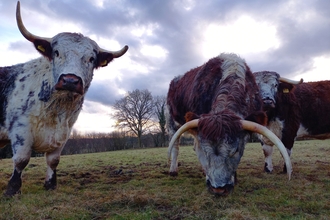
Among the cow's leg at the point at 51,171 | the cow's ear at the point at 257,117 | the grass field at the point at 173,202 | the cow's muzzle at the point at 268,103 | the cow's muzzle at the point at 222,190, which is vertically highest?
the cow's muzzle at the point at 268,103

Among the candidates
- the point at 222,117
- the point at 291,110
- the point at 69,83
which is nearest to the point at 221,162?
the point at 222,117

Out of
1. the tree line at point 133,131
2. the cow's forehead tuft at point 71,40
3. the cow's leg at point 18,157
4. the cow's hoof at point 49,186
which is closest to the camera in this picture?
the cow's leg at point 18,157

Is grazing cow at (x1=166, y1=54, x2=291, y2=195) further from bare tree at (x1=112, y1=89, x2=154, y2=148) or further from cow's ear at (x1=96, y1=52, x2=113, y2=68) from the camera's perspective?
bare tree at (x1=112, y1=89, x2=154, y2=148)

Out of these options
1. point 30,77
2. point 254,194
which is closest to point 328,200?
point 254,194

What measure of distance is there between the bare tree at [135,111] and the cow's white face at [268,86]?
43.0 metres

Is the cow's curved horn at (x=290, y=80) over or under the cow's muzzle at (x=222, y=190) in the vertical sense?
over

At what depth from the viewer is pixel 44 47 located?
17.6 feet

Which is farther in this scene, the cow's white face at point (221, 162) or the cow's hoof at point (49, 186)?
the cow's hoof at point (49, 186)

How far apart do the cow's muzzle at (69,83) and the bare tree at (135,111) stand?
45598mm

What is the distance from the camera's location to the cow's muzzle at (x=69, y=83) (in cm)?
460

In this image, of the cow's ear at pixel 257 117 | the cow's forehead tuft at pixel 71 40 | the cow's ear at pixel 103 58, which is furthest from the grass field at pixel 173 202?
the cow's forehead tuft at pixel 71 40

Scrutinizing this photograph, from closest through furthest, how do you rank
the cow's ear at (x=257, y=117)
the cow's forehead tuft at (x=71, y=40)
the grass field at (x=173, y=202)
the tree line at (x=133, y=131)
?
the grass field at (x=173, y=202), the cow's ear at (x=257, y=117), the cow's forehead tuft at (x=71, y=40), the tree line at (x=133, y=131)

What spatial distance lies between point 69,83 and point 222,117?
8.43ft

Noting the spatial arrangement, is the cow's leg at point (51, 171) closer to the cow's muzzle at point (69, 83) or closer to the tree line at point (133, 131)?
the cow's muzzle at point (69, 83)
